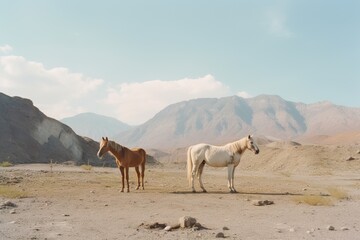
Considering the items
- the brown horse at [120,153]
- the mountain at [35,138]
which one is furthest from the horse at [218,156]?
the mountain at [35,138]

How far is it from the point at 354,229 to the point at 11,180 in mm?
17776

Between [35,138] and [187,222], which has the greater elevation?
[35,138]

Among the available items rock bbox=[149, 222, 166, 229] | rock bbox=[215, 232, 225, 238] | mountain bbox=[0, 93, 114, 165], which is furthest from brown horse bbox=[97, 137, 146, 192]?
mountain bbox=[0, 93, 114, 165]

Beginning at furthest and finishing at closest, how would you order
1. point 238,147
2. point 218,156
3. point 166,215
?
point 238,147
point 218,156
point 166,215

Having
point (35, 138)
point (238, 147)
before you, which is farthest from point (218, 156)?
point (35, 138)

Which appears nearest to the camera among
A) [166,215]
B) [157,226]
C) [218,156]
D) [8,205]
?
[157,226]

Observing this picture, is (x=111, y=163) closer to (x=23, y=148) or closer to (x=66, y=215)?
(x=23, y=148)

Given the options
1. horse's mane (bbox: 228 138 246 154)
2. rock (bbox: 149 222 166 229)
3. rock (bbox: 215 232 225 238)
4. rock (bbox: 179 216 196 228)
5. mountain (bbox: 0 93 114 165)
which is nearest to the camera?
rock (bbox: 215 232 225 238)

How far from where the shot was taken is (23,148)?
185 feet

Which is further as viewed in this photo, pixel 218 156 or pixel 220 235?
pixel 218 156

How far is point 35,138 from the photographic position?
6066 centimetres

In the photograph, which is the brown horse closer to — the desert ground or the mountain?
the desert ground

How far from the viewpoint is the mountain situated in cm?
5624

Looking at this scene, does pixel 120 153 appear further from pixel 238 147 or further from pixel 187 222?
pixel 187 222
